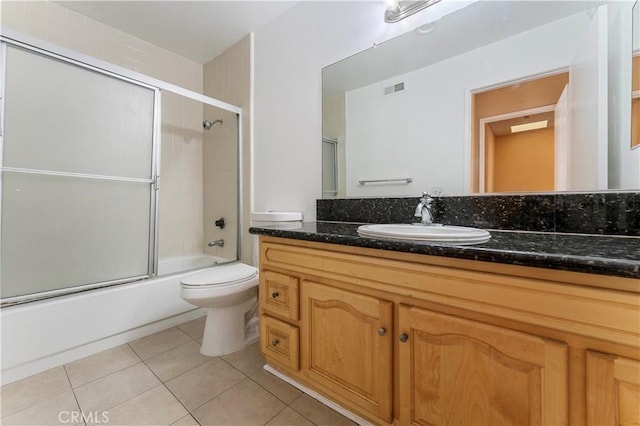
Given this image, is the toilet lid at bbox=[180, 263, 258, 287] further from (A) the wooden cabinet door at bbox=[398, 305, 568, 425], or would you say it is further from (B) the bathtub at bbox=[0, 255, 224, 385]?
(A) the wooden cabinet door at bbox=[398, 305, 568, 425]

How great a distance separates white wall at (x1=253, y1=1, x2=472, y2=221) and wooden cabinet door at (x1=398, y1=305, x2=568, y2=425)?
116 centimetres

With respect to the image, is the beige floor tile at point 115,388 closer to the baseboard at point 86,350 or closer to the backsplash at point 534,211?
the baseboard at point 86,350

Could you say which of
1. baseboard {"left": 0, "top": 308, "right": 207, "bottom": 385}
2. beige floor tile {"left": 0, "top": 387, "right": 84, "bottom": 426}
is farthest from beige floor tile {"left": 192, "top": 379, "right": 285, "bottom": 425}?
baseboard {"left": 0, "top": 308, "right": 207, "bottom": 385}

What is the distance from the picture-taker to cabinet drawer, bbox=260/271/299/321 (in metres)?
1.19

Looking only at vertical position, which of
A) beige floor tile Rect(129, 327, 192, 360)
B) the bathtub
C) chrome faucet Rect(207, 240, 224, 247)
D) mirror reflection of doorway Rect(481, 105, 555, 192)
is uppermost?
mirror reflection of doorway Rect(481, 105, 555, 192)

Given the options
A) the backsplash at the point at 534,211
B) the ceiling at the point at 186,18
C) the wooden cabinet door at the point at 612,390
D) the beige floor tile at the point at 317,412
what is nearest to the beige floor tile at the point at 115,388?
the beige floor tile at the point at 317,412

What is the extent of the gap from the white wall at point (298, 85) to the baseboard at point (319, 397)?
95 cm

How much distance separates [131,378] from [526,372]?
5.59ft

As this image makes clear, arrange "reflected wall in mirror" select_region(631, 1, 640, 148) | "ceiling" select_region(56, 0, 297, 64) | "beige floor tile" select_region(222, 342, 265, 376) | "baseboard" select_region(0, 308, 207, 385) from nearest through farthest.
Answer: "reflected wall in mirror" select_region(631, 1, 640, 148) → "baseboard" select_region(0, 308, 207, 385) → "beige floor tile" select_region(222, 342, 265, 376) → "ceiling" select_region(56, 0, 297, 64)

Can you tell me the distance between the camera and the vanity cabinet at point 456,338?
57 cm

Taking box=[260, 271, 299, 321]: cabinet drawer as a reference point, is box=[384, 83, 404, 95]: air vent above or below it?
above

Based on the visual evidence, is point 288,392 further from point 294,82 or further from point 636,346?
point 294,82

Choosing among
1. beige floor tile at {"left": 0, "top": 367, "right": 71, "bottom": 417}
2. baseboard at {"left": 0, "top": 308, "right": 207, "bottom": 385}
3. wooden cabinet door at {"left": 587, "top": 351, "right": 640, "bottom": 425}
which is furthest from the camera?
baseboard at {"left": 0, "top": 308, "right": 207, "bottom": 385}

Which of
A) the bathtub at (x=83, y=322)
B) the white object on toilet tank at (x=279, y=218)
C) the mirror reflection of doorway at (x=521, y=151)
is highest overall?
the mirror reflection of doorway at (x=521, y=151)
